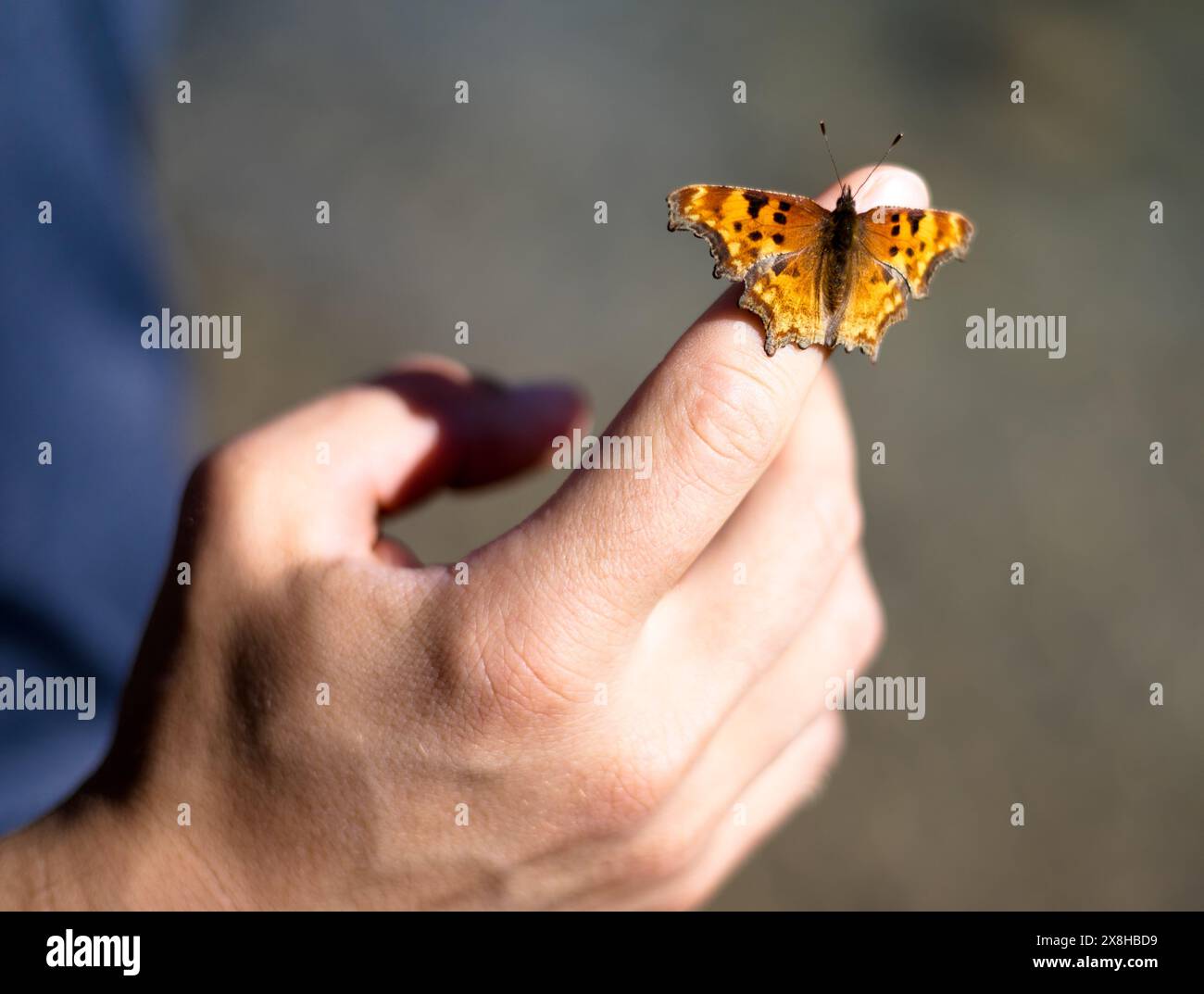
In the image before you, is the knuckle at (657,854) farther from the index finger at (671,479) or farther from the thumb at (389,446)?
the thumb at (389,446)

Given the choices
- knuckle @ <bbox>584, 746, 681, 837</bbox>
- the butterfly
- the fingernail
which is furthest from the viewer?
the fingernail

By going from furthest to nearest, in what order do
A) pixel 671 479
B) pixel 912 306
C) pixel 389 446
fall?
1. pixel 912 306
2. pixel 389 446
3. pixel 671 479

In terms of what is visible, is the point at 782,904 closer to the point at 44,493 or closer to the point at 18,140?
the point at 44,493

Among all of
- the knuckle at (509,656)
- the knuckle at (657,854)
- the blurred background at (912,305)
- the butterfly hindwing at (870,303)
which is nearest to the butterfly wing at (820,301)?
the butterfly hindwing at (870,303)

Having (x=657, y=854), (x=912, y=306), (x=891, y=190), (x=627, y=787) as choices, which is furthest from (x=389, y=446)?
(x=912, y=306)

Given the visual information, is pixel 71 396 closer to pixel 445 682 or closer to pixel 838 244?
pixel 445 682

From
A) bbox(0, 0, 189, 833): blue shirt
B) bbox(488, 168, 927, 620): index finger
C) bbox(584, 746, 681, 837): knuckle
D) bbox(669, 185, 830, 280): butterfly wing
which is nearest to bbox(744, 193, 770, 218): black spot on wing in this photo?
bbox(669, 185, 830, 280): butterfly wing

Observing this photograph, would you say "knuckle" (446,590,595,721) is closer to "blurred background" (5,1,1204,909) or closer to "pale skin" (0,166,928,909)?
"pale skin" (0,166,928,909)
